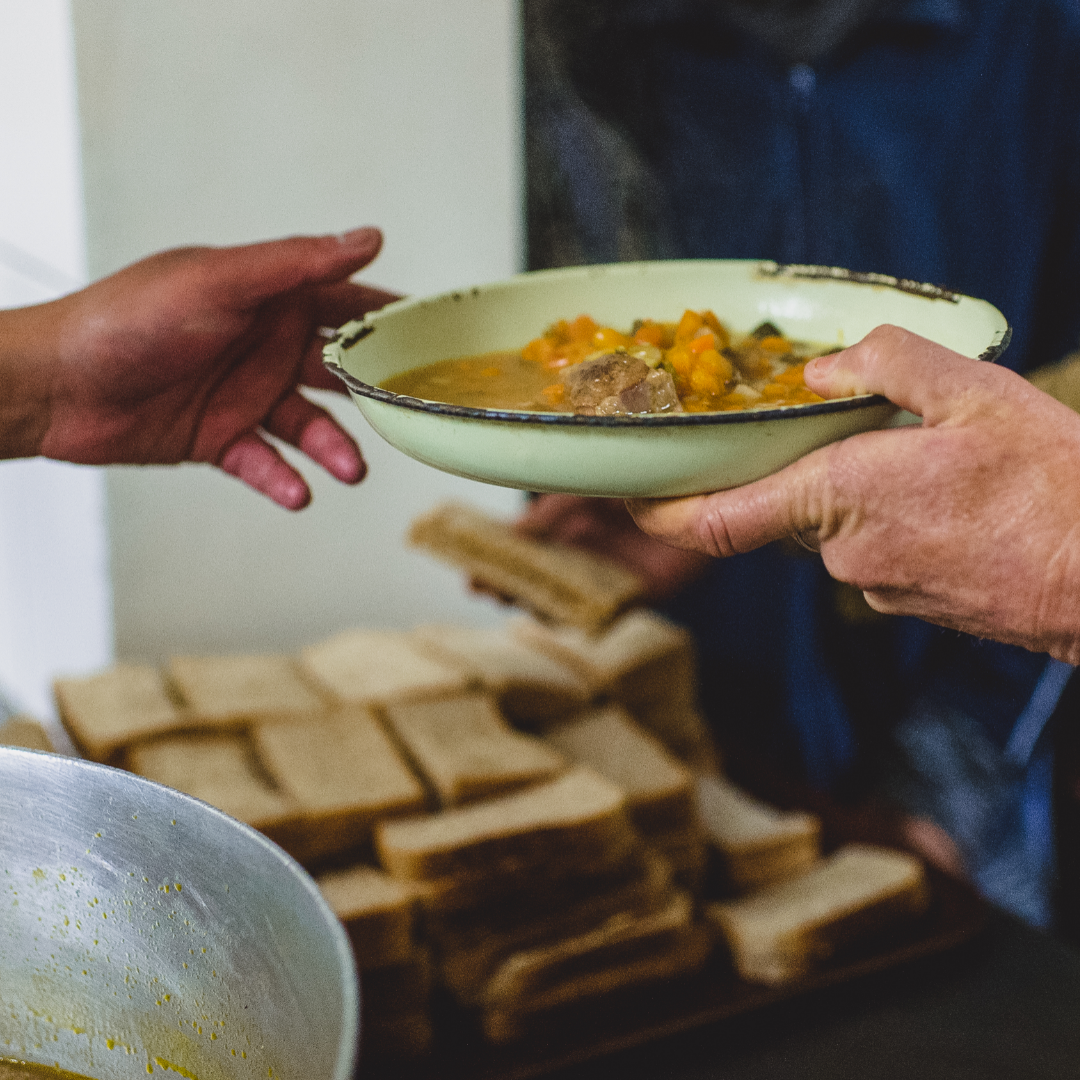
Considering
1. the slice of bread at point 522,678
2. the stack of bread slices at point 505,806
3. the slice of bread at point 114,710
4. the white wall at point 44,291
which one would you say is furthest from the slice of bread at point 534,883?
the white wall at point 44,291

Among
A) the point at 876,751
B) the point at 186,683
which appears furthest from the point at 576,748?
the point at 876,751

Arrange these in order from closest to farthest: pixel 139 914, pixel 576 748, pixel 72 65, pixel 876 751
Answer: pixel 139 914 < pixel 576 748 < pixel 72 65 < pixel 876 751

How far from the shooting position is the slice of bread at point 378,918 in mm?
1806

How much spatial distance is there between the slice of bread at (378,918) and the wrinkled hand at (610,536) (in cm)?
106

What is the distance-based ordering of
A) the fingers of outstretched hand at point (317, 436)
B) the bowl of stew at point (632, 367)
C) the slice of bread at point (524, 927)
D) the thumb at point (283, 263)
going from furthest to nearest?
the slice of bread at point (524, 927), the fingers of outstretched hand at point (317, 436), the thumb at point (283, 263), the bowl of stew at point (632, 367)

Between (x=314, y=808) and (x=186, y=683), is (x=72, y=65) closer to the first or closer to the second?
(x=186, y=683)

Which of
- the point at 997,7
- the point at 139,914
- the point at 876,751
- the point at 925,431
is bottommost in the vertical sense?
the point at 876,751

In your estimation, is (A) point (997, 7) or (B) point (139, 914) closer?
(B) point (139, 914)

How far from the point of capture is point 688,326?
1.40m

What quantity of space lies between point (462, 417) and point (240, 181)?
2.27 metres

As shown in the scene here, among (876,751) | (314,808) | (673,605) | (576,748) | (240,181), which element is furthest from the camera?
(673,605)

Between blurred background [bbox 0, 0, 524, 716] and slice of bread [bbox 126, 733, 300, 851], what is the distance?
92 centimetres

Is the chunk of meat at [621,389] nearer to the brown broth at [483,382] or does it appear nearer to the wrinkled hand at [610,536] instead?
the brown broth at [483,382]

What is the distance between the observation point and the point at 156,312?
62.7 inches
